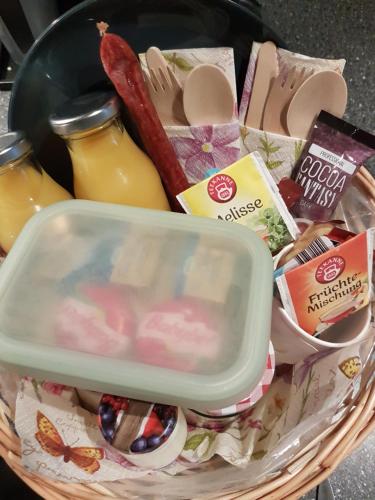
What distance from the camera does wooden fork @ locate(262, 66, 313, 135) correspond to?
0.61 m

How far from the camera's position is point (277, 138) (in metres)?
0.64

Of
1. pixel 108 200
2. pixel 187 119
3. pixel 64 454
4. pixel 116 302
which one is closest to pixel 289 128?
pixel 187 119

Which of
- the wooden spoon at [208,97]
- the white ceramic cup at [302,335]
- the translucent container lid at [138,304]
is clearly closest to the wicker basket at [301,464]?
the white ceramic cup at [302,335]

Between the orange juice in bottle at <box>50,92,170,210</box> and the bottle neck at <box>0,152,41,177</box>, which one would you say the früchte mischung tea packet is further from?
the bottle neck at <box>0,152,41,177</box>

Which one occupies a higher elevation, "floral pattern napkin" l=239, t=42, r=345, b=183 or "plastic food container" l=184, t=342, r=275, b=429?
"floral pattern napkin" l=239, t=42, r=345, b=183

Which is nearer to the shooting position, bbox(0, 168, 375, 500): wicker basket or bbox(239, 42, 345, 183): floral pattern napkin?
bbox(0, 168, 375, 500): wicker basket

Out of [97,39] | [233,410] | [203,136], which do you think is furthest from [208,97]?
[233,410]

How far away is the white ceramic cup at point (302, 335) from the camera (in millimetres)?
516

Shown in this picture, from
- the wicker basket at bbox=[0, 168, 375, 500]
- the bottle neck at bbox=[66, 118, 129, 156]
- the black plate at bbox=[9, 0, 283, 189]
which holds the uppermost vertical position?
the black plate at bbox=[9, 0, 283, 189]

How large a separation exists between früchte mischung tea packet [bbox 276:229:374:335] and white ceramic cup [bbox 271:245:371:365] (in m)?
0.01

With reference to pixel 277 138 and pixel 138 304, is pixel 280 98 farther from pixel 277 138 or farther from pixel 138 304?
pixel 138 304

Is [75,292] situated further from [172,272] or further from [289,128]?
[289,128]

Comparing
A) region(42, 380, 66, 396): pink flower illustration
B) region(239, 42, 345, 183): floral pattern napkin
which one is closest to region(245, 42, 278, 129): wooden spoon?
region(239, 42, 345, 183): floral pattern napkin

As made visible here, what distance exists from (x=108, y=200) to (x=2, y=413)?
268 millimetres
